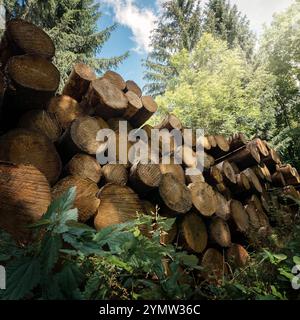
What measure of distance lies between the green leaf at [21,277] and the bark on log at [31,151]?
0.92 meters

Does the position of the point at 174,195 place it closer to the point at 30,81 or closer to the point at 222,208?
the point at 222,208

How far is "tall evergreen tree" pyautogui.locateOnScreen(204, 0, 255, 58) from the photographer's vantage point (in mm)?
17222

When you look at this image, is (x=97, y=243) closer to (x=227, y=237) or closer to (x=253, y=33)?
(x=227, y=237)

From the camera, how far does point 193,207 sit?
99.8 inches

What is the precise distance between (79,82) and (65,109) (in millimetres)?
313

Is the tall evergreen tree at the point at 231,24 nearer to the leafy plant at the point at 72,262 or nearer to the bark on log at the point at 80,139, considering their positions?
the bark on log at the point at 80,139

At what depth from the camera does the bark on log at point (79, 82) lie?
2.57 metres

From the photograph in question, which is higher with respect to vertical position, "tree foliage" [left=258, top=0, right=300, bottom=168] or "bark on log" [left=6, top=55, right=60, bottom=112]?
"tree foliage" [left=258, top=0, right=300, bottom=168]

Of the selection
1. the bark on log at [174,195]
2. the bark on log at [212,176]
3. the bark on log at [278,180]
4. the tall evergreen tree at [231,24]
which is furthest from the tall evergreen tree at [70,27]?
the bark on log at [174,195]

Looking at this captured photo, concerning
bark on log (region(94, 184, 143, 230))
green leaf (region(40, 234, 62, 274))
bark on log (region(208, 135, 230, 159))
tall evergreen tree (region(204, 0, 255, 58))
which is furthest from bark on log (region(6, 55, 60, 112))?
tall evergreen tree (region(204, 0, 255, 58))

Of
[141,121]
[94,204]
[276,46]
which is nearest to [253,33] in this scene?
[276,46]

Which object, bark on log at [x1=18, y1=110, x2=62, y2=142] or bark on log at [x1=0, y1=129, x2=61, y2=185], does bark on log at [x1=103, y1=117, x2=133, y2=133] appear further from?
bark on log at [x1=0, y1=129, x2=61, y2=185]

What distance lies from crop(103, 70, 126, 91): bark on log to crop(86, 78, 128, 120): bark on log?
8.1 inches

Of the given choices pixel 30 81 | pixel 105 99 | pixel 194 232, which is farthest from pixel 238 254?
pixel 30 81
